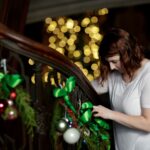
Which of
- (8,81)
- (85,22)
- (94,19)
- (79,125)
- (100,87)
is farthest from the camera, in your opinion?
(94,19)

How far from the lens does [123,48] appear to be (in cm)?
221

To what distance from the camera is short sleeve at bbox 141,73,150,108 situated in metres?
2.20

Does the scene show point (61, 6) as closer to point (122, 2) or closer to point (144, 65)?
point (122, 2)

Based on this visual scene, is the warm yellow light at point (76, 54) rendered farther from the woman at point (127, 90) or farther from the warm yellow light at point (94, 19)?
the woman at point (127, 90)

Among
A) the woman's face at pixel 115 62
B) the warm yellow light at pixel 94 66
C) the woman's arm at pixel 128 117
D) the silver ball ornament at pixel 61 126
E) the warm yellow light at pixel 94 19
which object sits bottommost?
the silver ball ornament at pixel 61 126

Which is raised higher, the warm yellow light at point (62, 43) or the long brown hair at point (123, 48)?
the warm yellow light at point (62, 43)

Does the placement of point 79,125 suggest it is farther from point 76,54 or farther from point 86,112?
point 76,54

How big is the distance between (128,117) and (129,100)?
0.10 meters

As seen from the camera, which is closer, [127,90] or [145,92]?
[145,92]

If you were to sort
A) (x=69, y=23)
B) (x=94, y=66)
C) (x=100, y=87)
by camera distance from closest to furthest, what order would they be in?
(x=100, y=87), (x=94, y=66), (x=69, y=23)

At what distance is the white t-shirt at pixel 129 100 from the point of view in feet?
7.31

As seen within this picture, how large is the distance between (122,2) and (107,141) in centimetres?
228

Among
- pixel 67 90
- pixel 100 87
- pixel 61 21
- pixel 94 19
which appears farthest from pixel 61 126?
pixel 94 19

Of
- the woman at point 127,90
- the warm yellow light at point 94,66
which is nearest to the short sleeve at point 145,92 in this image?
the woman at point 127,90
